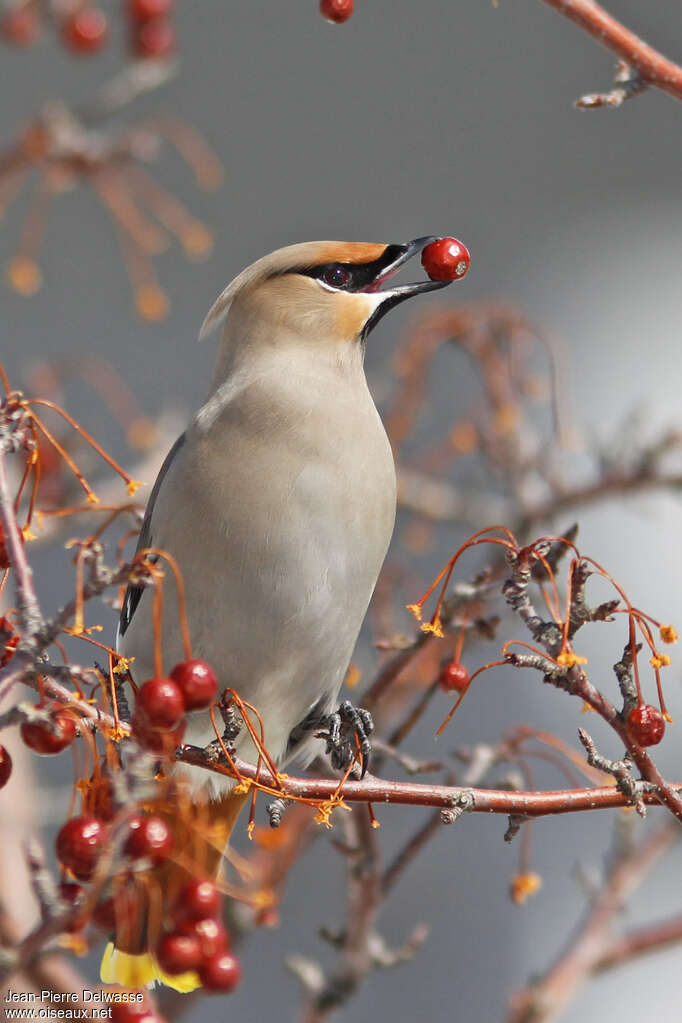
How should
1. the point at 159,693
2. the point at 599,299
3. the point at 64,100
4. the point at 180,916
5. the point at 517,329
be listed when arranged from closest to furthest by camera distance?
the point at 159,693, the point at 180,916, the point at 517,329, the point at 64,100, the point at 599,299

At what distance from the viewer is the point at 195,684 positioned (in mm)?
1653

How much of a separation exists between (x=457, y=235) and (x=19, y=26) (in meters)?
3.09

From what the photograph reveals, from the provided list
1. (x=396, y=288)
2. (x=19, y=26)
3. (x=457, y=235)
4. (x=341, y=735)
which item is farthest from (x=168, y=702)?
(x=457, y=235)

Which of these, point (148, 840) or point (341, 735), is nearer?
point (148, 840)

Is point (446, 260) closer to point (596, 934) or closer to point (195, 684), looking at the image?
point (195, 684)

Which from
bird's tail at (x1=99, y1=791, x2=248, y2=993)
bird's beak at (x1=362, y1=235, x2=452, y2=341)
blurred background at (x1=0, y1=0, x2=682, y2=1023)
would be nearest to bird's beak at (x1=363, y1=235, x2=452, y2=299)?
bird's beak at (x1=362, y1=235, x2=452, y2=341)

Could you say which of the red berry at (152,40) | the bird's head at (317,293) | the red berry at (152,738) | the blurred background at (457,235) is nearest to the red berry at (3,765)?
the red berry at (152,738)

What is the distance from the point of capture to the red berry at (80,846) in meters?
1.63

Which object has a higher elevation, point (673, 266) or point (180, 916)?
point (180, 916)

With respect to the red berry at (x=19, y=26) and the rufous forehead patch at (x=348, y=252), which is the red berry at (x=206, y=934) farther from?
the red berry at (x=19, y=26)

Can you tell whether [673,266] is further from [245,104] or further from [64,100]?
[64,100]

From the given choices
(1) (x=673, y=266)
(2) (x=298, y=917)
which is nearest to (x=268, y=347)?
(2) (x=298, y=917)

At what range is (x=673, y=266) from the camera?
577 centimetres

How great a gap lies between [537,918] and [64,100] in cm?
331
